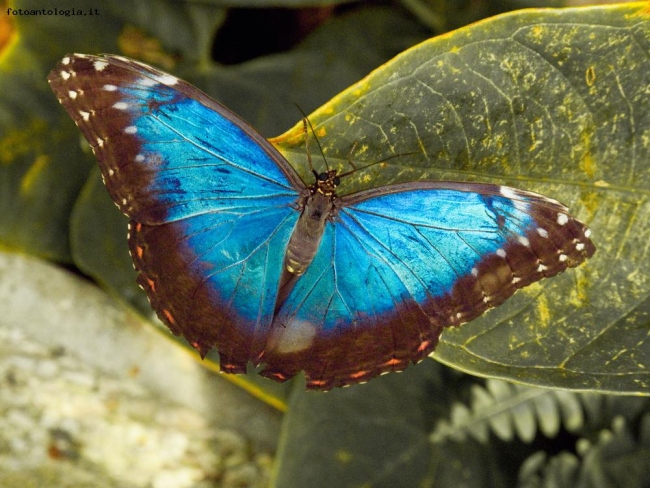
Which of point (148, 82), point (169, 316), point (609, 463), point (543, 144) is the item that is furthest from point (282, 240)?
point (609, 463)

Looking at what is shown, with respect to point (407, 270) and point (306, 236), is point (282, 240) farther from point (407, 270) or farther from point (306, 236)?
point (407, 270)

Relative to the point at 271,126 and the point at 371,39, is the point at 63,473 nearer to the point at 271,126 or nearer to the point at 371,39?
the point at 271,126

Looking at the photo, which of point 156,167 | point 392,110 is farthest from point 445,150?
point 156,167

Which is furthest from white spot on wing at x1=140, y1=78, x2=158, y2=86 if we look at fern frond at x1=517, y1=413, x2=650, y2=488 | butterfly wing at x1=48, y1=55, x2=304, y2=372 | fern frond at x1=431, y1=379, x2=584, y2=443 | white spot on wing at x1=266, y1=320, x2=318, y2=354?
fern frond at x1=517, y1=413, x2=650, y2=488

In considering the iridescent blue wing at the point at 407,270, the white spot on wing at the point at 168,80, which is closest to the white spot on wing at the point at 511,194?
the iridescent blue wing at the point at 407,270

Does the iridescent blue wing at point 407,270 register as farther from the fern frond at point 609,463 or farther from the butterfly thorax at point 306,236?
the fern frond at point 609,463

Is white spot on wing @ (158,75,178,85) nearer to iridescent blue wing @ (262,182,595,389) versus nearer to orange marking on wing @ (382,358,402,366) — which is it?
iridescent blue wing @ (262,182,595,389)

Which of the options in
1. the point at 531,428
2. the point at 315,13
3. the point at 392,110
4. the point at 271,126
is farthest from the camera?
the point at 315,13
